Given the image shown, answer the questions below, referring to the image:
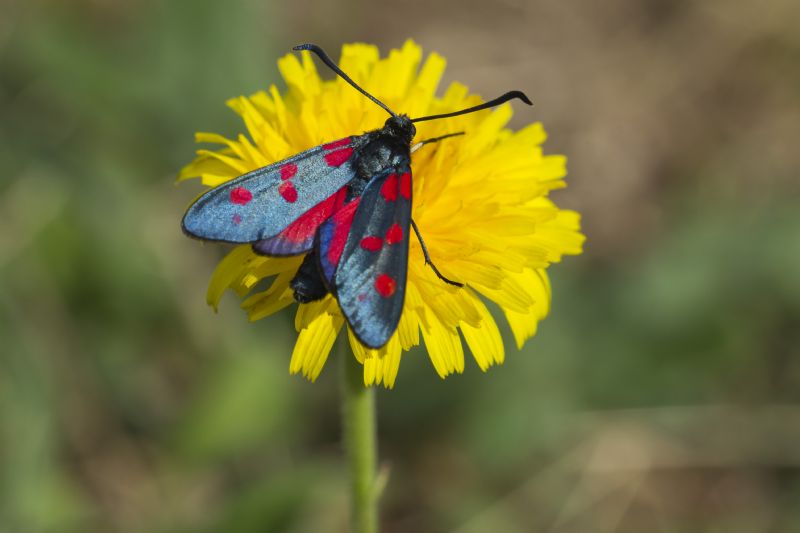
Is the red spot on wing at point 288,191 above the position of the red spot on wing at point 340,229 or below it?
above

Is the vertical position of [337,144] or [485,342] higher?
[337,144]

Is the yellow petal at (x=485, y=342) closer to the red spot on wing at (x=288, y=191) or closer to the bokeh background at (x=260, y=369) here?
the red spot on wing at (x=288, y=191)

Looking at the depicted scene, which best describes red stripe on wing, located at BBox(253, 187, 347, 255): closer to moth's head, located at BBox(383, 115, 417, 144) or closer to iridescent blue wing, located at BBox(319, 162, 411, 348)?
iridescent blue wing, located at BBox(319, 162, 411, 348)

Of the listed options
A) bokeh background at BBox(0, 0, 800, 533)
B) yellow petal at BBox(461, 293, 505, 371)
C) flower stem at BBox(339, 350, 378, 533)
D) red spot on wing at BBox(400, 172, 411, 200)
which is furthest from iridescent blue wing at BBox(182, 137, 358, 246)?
bokeh background at BBox(0, 0, 800, 533)

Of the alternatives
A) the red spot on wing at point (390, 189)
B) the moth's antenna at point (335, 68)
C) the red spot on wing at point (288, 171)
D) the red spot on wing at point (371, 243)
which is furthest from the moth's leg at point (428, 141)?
Result: the red spot on wing at point (371, 243)

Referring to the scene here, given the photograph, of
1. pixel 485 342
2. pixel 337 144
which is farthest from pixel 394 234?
pixel 485 342

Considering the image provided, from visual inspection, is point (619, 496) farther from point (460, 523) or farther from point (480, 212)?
point (480, 212)

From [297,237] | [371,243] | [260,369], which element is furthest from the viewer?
[260,369]

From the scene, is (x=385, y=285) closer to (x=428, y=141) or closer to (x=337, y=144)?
(x=337, y=144)
